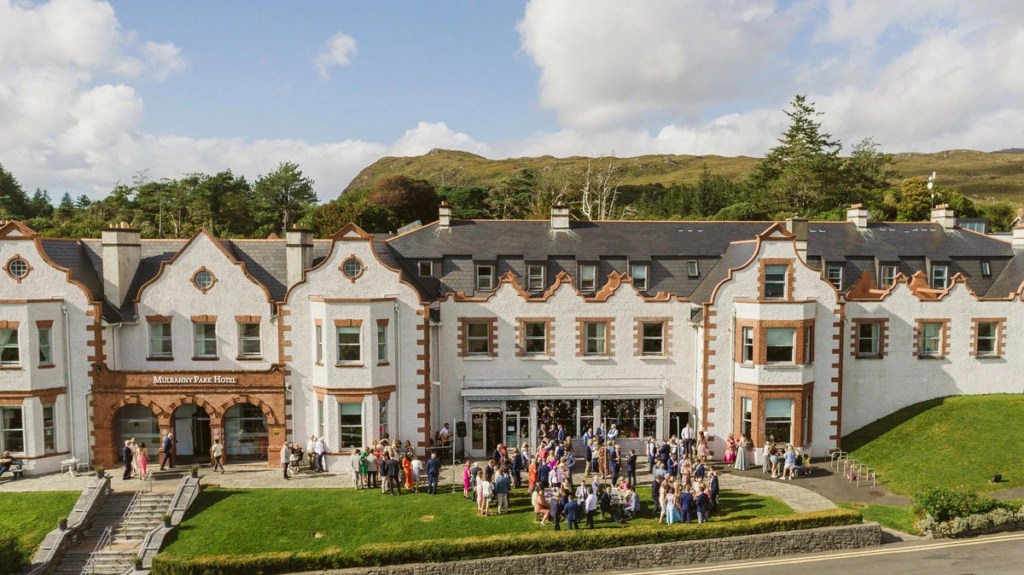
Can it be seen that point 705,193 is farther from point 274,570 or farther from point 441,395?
point 274,570

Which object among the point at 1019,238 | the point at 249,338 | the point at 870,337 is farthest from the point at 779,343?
the point at 249,338

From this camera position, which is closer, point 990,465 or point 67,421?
point 990,465

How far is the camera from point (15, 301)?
2961 centimetres

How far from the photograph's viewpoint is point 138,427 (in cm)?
3203

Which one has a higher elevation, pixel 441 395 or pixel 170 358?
pixel 170 358

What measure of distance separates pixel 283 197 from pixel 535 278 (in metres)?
68.4

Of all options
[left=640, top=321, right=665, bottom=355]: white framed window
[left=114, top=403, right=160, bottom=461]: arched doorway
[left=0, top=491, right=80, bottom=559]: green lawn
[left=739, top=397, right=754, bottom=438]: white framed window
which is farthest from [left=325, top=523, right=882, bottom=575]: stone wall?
[left=114, top=403, right=160, bottom=461]: arched doorway

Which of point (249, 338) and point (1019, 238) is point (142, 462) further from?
point (1019, 238)

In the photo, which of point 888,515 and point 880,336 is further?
point 880,336

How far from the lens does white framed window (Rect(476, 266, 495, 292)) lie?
37200 millimetres

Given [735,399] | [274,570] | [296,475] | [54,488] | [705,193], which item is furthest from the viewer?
[705,193]

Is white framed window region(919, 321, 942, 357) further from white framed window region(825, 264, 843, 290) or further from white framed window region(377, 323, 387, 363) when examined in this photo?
white framed window region(377, 323, 387, 363)

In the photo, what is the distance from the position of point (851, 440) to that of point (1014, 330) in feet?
33.5

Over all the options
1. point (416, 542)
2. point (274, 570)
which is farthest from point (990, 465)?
point (274, 570)
